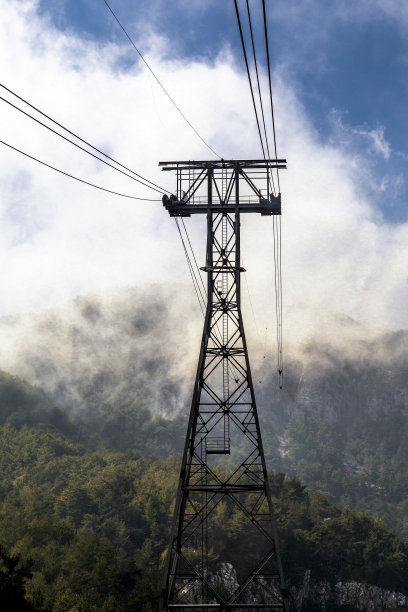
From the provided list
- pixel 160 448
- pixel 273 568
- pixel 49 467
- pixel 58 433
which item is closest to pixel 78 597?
pixel 273 568

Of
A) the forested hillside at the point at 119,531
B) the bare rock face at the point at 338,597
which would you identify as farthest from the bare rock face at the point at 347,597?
the forested hillside at the point at 119,531

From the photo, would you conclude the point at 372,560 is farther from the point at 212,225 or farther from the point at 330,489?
the point at 330,489

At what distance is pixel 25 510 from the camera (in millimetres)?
88812

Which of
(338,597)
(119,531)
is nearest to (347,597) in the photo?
(338,597)

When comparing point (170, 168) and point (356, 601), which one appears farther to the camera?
point (356, 601)

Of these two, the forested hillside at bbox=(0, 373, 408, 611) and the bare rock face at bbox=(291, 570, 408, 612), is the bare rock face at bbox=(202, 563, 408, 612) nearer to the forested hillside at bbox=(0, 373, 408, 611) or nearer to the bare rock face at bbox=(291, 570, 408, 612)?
the bare rock face at bbox=(291, 570, 408, 612)

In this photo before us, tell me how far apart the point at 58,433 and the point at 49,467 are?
3060 centimetres

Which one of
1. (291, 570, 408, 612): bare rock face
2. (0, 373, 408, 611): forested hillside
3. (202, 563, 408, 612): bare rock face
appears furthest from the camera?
(291, 570, 408, 612): bare rock face

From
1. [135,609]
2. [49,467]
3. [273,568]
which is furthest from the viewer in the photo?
[49,467]

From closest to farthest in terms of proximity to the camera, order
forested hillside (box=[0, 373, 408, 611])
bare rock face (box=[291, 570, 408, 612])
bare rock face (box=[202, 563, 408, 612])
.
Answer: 1. forested hillside (box=[0, 373, 408, 611])
2. bare rock face (box=[202, 563, 408, 612])
3. bare rock face (box=[291, 570, 408, 612])

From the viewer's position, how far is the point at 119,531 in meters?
88.9

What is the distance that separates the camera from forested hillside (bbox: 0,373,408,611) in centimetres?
6106

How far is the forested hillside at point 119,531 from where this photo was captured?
61.1 metres

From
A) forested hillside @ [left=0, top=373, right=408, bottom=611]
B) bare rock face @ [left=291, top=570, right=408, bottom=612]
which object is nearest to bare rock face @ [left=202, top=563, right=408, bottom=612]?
bare rock face @ [left=291, top=570, right=408, bottom=612]
